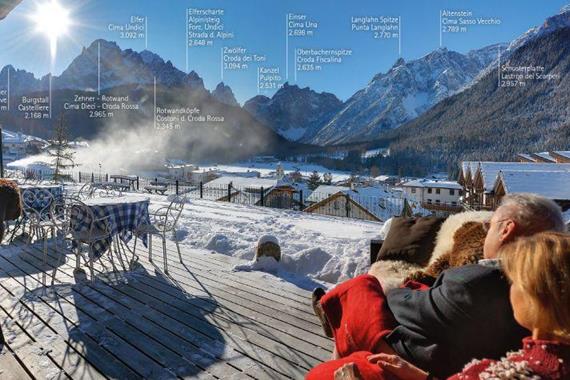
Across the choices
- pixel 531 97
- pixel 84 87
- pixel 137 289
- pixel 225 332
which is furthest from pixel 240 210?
pixel 84 87

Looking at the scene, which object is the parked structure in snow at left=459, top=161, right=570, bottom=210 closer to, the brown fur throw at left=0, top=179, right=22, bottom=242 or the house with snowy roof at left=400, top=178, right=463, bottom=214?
the brown fur throw at left=0, top=179, right=22, bottom=242

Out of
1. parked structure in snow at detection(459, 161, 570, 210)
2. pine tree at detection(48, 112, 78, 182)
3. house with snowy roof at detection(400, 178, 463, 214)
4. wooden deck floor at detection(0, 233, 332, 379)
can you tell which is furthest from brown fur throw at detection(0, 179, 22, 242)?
house with snowy roof at detection(400, 178, 463, 214)

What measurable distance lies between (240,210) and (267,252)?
662 cm

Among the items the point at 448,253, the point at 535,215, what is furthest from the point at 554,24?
the point at 535,215

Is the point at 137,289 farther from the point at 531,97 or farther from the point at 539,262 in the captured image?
the point at 531,97

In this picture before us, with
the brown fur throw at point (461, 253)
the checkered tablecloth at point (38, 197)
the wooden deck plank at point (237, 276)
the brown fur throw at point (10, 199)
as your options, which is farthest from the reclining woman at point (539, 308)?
the checkered tablecloth at point (38, 197)

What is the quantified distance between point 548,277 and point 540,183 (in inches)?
519

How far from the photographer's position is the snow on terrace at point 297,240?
4.14m

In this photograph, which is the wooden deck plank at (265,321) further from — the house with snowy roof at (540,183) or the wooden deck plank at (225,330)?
the house with snowy roof at (540,183)

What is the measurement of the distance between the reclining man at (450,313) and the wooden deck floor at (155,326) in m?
0.81

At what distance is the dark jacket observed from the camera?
116 cm

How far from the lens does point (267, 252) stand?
4188mm

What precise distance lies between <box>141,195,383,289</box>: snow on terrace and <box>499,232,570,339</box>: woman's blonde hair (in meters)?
2.78

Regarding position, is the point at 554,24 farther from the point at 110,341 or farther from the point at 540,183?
the point at 110,341
